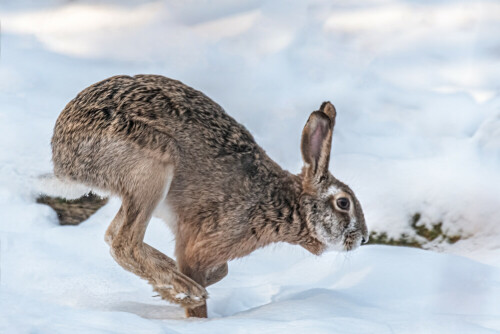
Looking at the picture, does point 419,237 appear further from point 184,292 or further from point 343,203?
point 184,292

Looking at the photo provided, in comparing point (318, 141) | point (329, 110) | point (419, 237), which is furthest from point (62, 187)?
point (419, 237)

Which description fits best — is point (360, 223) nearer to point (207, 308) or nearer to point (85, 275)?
point (207, 308)

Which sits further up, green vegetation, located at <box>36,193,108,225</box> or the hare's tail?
green vegetation, located at <box>36,193,108,225</box>

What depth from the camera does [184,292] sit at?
4.36 m

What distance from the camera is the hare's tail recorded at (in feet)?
15.1

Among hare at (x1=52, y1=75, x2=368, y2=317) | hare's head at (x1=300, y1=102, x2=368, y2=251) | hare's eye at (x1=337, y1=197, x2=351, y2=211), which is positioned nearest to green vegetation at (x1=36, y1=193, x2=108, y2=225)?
hare at (x1=52, y1=75, x2=368, y2=317)

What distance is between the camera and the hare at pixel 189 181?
4.35m

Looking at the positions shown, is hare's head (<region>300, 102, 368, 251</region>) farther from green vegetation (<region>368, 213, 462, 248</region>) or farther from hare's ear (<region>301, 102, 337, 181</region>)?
green vegetation (<region>368, 213, 462, 248</region>)

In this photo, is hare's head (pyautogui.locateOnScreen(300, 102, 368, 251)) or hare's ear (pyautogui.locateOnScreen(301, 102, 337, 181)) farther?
hare's head (pyautogui.locateOnScreen(300, 102, 368, 251))

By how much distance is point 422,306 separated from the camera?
14.3ft

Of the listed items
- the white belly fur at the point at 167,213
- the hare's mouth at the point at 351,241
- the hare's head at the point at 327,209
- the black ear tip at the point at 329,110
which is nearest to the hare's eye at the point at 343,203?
the hare's head at the point at 327,209

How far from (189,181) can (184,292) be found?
0.60 m

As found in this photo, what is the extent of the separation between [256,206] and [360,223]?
592mm

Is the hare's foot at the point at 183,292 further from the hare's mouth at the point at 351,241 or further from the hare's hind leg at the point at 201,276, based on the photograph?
the hare's mouth at the point at 351,241
